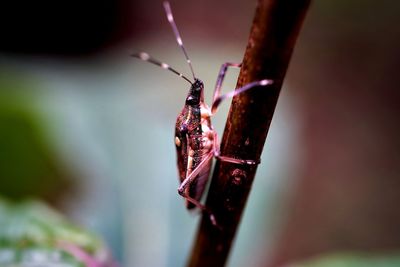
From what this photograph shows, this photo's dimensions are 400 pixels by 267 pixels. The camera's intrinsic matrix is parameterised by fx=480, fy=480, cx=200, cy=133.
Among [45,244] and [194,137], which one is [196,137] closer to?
[194,137]

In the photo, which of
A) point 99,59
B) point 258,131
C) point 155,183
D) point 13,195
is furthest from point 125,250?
point 99,59

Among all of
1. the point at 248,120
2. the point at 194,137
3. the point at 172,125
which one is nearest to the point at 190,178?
the point at 194,137

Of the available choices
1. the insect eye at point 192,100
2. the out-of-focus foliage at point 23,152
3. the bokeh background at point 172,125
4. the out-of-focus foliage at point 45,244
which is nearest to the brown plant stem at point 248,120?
the out-of-focus foliage at point 45,244

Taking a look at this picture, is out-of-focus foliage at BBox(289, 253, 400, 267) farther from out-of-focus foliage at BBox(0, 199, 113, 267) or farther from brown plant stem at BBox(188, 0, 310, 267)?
out-of-focus foliage at BBox(0, 199, 113, 267)

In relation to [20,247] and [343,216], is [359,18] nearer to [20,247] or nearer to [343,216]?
[343,216]

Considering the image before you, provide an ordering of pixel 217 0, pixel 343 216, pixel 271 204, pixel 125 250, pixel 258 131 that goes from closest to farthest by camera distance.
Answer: pixel 258 131 < pixel 125 250 < pixel 271 204 < pixel 343 216 < pixel 217 0

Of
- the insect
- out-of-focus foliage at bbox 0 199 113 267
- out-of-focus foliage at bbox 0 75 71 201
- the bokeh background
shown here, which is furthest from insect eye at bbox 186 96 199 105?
out-of-focus foliage at bbox 0 75 71 201

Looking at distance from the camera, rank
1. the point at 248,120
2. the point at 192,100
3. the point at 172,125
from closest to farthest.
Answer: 1. the point at 248,120
2. the point at 192,100
3. the point at 172,125
